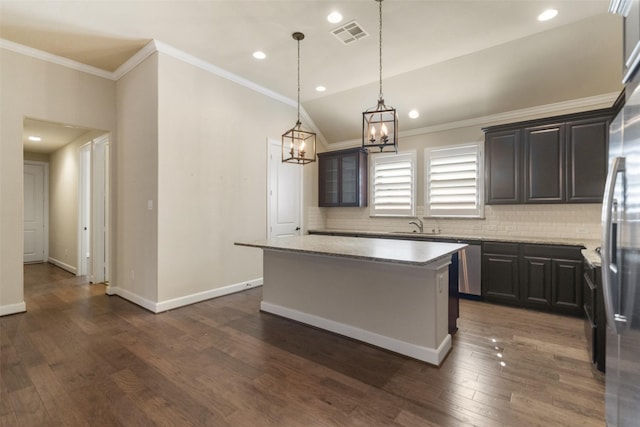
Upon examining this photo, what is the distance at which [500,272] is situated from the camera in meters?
4.04

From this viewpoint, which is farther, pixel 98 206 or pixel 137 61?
pixel 98 206

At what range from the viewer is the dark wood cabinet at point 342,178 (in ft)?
19.2

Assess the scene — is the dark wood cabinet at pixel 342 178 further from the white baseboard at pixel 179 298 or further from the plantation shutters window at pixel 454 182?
the white baseboard at pixel 179 298

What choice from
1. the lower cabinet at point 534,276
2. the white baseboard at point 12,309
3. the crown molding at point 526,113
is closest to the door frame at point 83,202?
the white baseboard at point 12,309

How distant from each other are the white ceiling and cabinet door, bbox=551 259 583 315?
2.27 meters

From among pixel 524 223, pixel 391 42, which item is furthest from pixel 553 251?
pixel 391 42

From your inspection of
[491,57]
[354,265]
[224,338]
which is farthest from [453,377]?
[491,57]

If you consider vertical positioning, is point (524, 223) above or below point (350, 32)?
below

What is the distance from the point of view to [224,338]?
298 centimetres

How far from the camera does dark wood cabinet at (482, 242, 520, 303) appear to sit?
155 inches

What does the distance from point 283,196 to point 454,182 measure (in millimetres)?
2944

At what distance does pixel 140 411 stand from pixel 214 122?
11.7 feet

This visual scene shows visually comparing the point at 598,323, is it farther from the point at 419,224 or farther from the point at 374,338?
the point at 419,224

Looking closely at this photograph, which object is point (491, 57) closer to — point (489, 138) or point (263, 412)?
point (489, 138)
